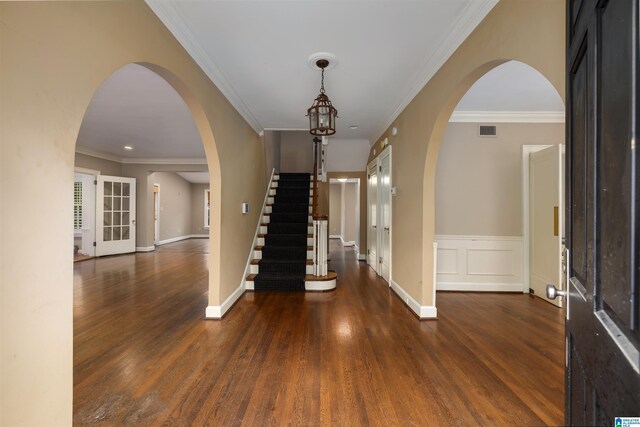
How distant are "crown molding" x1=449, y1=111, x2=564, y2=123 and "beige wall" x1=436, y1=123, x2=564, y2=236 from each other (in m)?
0.06

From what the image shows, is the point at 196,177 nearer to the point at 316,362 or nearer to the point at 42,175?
the point at 316,362

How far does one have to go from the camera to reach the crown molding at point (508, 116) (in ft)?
12.6

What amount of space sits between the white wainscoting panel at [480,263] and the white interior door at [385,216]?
0.77 metres

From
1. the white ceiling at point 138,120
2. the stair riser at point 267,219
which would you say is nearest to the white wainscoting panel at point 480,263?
the stair riser at point 267,219

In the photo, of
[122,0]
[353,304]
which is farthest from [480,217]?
[122,0]

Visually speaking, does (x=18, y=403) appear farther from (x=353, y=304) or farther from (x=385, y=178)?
(x=385, y=178)

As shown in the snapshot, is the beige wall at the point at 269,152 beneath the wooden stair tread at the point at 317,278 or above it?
above

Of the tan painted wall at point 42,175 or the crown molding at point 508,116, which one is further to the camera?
the crown molding at point 508,116

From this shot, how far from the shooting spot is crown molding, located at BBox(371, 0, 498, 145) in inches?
72.5

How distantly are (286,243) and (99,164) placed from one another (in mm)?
5749

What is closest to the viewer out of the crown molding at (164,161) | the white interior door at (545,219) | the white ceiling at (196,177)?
the white interior door at (545,219)

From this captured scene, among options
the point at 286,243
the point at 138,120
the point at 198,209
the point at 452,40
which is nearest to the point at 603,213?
the point at 452,40

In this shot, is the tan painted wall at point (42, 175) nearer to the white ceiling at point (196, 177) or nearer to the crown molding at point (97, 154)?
the crown molding at point (97, 154)

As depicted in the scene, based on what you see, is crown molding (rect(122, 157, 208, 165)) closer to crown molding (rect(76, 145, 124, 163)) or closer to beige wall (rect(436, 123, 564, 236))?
crown molding (rect(76, 145, 124, 163))
